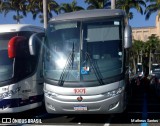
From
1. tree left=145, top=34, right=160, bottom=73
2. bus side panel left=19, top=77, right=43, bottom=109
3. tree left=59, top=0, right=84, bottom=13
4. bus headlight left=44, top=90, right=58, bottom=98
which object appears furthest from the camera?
tree left=145, top=34, right=160, bottom=73

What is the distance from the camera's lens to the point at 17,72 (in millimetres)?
12297

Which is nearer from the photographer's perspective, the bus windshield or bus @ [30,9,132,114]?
bus @ [30,9,132,114]

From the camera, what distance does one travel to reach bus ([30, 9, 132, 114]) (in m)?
11.1

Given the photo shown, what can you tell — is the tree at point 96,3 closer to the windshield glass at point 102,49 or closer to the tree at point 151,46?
the windshield glass at point 102,49

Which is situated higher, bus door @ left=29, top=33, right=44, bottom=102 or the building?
bus door @ left=29, top=33, right=44, bottom=102

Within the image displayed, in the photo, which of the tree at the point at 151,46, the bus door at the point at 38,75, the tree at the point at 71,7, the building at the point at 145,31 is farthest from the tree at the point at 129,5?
the building at the point at 145,31

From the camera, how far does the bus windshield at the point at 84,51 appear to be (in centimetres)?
1130

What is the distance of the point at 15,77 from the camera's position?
12.2 metres

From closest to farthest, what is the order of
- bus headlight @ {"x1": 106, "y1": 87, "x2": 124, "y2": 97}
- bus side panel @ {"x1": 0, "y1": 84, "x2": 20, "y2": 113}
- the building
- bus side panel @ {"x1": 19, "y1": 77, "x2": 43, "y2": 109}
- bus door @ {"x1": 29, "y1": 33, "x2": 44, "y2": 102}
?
1. bus headlight @ {"x1": 106, "y1": 87, "x2": 124, "y2": 97}
2. bus side panel @ {"x1": 0, "y1": 84, "x2": 20, "y2": 113}
3. bus side panel @ {"x1": 19, "y1": 77, "x2": 43, "y2": 109}
4. bus door @ {"x1": 29, "y1": 33, "x2": 44, "y2": 102}
5. the building

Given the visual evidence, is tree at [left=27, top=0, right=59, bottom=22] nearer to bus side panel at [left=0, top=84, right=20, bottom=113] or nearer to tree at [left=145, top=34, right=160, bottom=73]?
bus side panel at [left=0, top=84, right=20, bottom=113]

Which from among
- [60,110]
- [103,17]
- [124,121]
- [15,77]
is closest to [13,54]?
[15,77]

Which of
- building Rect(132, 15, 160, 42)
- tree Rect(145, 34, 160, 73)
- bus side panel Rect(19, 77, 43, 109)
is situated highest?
bus side panel Rect(19, 77, 43, 109)

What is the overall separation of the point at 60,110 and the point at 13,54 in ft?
7.90

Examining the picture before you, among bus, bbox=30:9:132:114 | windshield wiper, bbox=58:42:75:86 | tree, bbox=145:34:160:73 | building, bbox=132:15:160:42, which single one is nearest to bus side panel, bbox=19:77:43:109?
bus, bbox=30:9:132:114
